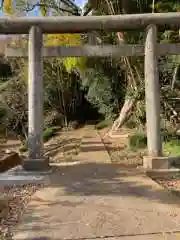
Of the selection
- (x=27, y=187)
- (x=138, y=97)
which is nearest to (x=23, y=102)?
(x=138, y=97)

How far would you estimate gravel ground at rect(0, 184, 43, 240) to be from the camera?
15.4 feet

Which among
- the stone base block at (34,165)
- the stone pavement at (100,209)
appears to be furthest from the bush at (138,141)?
the stone base block at (34,165)

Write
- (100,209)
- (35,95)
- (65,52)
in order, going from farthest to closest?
(65,52)
(35,95)
(100,209)

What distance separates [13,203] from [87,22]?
431cm

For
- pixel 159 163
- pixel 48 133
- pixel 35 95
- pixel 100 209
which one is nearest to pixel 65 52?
pixel 35 95

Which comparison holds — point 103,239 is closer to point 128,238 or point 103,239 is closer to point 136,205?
point 128,238

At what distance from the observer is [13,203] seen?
5.88 meters

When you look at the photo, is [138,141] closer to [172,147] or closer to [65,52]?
[172,147]

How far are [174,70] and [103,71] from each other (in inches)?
243

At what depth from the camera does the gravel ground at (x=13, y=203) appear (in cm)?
470

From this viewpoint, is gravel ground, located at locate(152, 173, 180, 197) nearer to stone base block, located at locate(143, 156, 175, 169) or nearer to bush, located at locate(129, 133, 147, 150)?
stone base block, located at locate(143, 156, 175, 169)

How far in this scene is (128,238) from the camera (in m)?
4.26

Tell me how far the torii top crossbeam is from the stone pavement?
3.19 metres

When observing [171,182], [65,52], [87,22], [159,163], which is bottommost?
[171,182]
